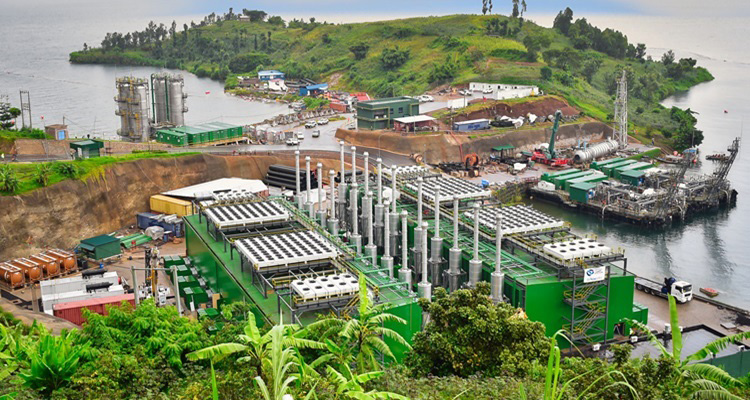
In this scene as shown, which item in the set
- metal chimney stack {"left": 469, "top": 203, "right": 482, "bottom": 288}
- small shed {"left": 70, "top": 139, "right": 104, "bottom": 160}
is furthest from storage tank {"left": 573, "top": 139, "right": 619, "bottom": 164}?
small shed {"left": 70, "top": 139, "right": 104, "bottom": 160}

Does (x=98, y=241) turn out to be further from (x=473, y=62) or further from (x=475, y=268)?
(x=473, y=62)

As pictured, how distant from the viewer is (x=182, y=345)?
28375 mm

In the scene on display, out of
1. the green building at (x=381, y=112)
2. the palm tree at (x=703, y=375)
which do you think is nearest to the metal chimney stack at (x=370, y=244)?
the palm tree at (x=703, y=375)

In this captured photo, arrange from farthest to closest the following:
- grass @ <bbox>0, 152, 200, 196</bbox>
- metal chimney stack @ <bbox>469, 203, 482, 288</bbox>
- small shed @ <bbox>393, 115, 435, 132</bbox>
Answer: small shed @ <bbox>393, 115, 435, 132</bbox> → grass @ <bbox>0, 152, 200, 196</bbox> → metal chimney stack @ <bbox>469, 203, 482, 288</bbox>

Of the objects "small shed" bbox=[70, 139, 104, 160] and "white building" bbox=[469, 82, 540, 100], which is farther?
"white building" bbox=[469, 82, 540, 100]

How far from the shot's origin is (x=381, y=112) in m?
101

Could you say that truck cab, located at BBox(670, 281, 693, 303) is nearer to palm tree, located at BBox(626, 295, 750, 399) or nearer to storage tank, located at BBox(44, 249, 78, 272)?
palm tree, located at BBox(626, 295, 750, 399)

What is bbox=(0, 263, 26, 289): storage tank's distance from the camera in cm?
5247

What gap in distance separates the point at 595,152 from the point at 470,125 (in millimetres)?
16066

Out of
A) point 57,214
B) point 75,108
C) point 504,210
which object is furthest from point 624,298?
point 75,108

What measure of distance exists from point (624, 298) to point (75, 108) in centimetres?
11948

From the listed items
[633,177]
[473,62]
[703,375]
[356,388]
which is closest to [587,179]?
[633,177]

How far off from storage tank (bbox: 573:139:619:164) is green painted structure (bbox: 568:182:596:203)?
44.9 feet

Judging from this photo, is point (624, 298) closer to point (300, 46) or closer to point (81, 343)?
point (81, 343)
